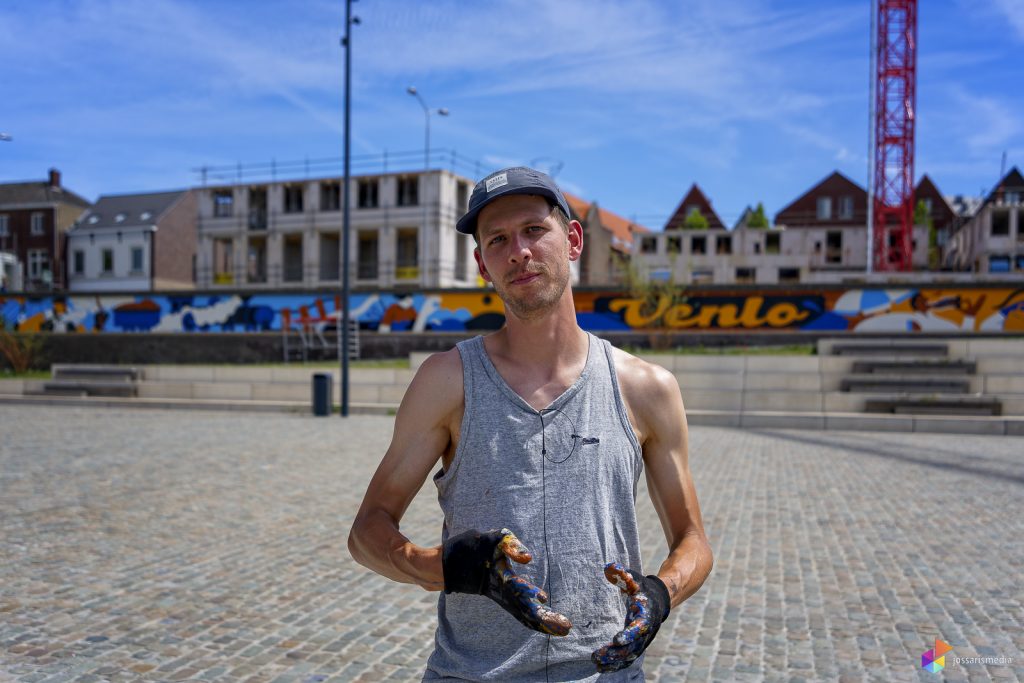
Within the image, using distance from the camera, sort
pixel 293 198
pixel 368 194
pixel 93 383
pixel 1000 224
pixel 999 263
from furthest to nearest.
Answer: pixel 1000 224 → pixel 999 263 → pixel 293 198 → pixel 368 194 → pixel 93 383

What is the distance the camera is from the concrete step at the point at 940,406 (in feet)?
57.8

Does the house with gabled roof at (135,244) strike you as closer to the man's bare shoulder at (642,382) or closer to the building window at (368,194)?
the building window at (368,194)

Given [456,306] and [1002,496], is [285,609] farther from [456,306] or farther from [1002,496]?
[456,306]

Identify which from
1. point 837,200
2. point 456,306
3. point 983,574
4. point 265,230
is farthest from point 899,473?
point 837,200

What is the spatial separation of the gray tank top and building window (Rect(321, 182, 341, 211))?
56161mm

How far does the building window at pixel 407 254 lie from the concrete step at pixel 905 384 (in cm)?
3625

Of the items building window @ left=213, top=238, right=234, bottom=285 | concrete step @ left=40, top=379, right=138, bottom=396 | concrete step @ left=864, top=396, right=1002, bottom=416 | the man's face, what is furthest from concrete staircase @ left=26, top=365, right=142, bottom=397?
building window @ left=213, top=238, right=234, bottom=285

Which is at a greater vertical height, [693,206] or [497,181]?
[693,206]

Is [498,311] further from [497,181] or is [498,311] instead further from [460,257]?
[497,181]

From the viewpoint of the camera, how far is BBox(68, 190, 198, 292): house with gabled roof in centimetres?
5866

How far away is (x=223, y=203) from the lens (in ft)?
196

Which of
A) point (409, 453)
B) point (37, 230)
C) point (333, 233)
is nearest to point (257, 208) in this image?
point (333, 233)

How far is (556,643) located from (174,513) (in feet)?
24.2

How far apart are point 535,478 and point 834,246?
69.7m
